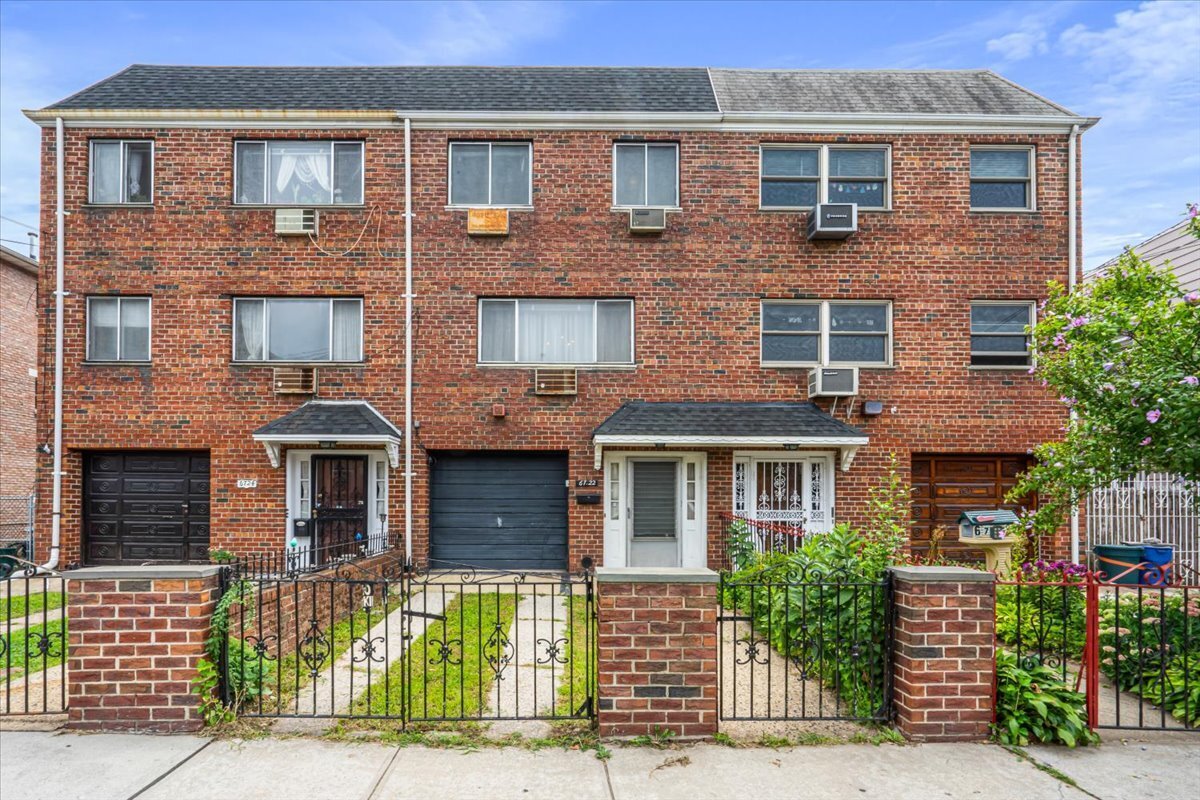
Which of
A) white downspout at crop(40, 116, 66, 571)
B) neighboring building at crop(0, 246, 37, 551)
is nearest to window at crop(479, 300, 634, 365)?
white downspout at crop(40, 116, 66, 571)

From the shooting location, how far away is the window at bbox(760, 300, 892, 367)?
1180 cm

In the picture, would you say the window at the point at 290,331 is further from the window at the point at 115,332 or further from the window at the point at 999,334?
the window at the point at 999,334

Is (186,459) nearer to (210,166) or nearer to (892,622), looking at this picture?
(210,166)

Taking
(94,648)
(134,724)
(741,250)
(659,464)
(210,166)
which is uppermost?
(210,166)

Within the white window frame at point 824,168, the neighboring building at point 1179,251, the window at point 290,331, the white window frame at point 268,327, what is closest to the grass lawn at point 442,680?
the white window frame at point 268,327

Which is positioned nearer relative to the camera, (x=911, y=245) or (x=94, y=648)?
(x=94, y=648)

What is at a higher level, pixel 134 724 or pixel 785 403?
pixel 785 403

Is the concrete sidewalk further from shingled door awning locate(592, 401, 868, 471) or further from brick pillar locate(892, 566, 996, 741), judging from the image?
shingled door awning locate(592, 401, 868, 471)

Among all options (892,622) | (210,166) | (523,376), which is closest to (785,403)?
(523,376)

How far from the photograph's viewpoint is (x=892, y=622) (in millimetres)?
4855

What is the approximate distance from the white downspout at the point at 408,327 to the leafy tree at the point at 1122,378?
8618 millimetres

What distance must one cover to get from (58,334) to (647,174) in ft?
33.5

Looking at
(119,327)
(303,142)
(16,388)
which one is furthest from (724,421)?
(16,388)

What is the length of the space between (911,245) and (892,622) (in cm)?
875
